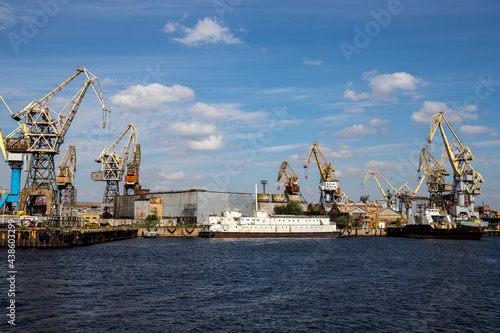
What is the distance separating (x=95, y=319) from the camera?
27.5 metres

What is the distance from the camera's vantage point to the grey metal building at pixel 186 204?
400 ft

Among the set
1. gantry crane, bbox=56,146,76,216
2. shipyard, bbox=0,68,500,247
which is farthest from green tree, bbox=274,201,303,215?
gantry crane, bbox=56,146,76,216

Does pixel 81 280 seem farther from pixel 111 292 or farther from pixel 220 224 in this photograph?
pixel 220 224

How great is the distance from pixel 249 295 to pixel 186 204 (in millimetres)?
89884

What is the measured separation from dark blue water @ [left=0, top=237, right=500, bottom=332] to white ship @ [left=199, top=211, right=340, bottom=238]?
41.8m

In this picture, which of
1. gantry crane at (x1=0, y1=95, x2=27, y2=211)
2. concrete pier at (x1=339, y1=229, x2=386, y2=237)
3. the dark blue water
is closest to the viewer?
the dark blue water

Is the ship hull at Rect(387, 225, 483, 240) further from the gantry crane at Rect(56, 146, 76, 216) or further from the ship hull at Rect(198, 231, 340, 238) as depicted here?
the gantry crane at Rect(56, 146, 76, 216)

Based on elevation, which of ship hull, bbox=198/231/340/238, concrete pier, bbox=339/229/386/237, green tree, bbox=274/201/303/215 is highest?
green tree, bbox=274/201/303/215

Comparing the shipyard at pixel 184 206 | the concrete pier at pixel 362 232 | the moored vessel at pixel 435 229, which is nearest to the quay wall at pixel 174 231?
the shipyard at pixel 184 206

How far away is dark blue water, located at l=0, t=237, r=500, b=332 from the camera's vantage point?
27.6 metres

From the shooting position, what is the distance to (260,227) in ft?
336

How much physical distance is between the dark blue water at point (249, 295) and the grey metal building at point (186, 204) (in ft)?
207

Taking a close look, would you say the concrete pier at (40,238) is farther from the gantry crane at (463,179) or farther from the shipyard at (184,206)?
the gantry crane at (463,179)

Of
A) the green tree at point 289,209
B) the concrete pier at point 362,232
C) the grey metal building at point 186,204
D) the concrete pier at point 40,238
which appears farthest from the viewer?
the green tree at point 289,209
